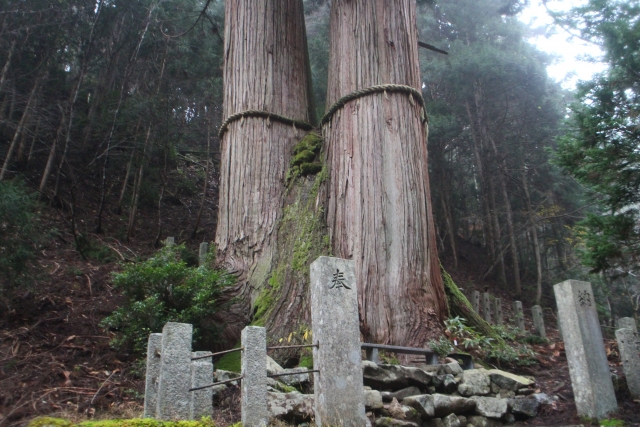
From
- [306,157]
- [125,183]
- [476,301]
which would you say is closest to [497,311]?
[476,301]

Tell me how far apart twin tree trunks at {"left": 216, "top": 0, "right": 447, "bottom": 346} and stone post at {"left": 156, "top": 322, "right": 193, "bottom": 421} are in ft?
7.77

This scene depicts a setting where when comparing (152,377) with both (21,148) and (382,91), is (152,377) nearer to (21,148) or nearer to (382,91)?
(382,91)

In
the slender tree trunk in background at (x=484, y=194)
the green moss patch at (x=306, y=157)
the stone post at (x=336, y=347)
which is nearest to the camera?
the stone post at (x=336, y=347)

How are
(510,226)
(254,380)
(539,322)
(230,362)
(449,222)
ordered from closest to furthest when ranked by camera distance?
1. (254,380)
2. (230,362)
3. (539,322)
4. (510,226)
5. (449,222)

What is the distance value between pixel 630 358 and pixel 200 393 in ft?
13.2

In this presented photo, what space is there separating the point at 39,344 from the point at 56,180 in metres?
6.18

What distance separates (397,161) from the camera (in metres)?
6.46

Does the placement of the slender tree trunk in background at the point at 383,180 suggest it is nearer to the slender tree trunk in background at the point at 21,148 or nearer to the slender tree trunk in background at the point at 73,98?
the slender tree trunk in background at the point at 73,98

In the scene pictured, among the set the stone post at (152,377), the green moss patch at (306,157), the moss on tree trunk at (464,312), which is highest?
the green moss patch at (306,157)

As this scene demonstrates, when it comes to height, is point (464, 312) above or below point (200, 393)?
above

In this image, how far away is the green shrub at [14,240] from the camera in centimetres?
604

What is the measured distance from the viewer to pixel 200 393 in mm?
3697

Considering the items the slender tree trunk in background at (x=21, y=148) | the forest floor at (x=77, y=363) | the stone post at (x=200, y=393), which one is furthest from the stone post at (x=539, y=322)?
the slender tree trunk in background at (x=21, y=148)

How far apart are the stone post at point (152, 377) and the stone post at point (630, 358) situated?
4230 mm
